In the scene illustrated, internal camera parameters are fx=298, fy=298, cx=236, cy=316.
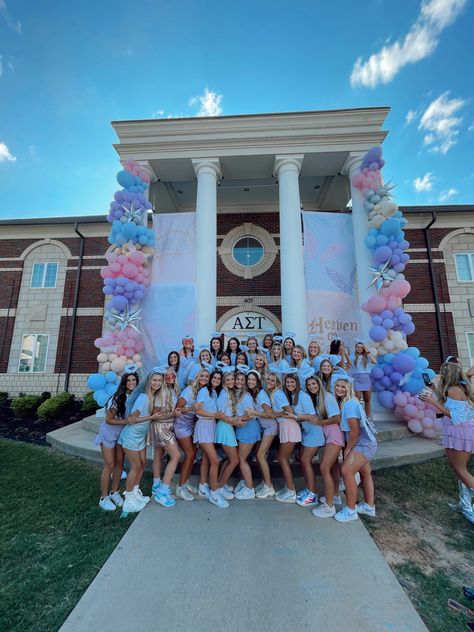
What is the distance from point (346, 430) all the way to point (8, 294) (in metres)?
15.0

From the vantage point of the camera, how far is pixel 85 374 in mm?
12195

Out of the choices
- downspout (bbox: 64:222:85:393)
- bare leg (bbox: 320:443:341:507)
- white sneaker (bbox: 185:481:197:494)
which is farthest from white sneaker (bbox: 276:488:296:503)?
downspout (bbox: 64:222:85:393)

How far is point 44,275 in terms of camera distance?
1329 centimetres

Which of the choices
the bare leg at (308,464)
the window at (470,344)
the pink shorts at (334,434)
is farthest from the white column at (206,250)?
the window at (470,344)

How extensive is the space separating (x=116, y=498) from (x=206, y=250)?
581cm

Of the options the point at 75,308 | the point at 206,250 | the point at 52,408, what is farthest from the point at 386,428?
the point at 75,308

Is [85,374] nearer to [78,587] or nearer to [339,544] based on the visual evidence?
[78,587]

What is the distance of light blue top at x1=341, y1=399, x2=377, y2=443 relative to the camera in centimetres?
343

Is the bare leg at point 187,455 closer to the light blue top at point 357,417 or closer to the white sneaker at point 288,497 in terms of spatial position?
the white sneaker at point 288,497

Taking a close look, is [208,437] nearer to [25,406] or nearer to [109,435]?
[109,435]

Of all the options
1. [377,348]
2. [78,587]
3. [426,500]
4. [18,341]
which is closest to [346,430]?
[426,500]

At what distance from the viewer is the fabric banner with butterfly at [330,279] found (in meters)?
7.84

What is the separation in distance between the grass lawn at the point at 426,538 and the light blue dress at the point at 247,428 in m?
1.61

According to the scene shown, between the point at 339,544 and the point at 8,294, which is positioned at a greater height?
the point at 8,294
